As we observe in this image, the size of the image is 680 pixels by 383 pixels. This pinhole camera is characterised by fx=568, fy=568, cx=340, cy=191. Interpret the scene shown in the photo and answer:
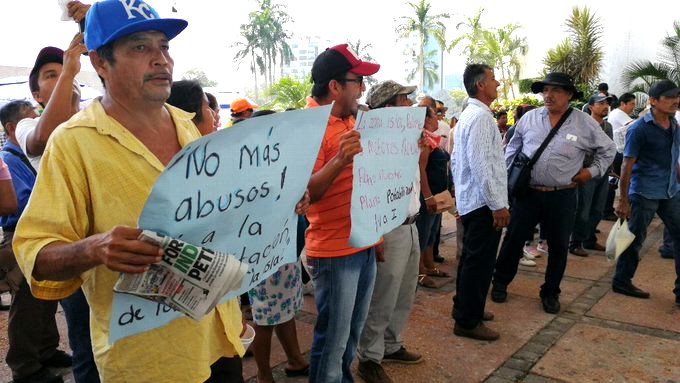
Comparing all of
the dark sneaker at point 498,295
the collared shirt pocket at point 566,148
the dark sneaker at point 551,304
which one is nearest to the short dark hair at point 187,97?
the collared shirt pocket at point 566,148

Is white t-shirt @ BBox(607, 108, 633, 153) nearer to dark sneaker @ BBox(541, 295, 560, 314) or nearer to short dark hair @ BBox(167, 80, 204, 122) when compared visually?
dark sneaker @ BBox(541, 295, 560, 314)

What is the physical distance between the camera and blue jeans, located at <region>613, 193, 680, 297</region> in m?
4.95

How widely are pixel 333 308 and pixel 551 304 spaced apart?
9.19ft

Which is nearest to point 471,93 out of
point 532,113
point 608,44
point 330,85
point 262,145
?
point 532,113

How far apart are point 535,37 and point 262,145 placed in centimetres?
2300

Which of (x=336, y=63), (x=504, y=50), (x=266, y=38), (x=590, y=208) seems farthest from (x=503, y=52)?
(x=266, y=38)

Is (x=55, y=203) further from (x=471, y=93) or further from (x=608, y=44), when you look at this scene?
(x=608, y=44)

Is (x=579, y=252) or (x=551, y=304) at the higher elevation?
(x=551, y=304)

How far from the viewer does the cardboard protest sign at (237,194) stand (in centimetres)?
143

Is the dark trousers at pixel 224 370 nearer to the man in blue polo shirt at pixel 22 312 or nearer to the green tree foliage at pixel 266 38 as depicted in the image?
the man in blue polo shirt at pixel 22 312

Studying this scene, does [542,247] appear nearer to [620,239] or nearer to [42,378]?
[620,239]

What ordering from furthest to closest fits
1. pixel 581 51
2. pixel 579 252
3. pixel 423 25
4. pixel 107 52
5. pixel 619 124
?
pixel 423 25, pixel 581 51, pixel 619 124, pixel 579 252, pixel 107 52

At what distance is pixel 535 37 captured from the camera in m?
22.4

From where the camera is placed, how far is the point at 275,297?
11.0 feet
